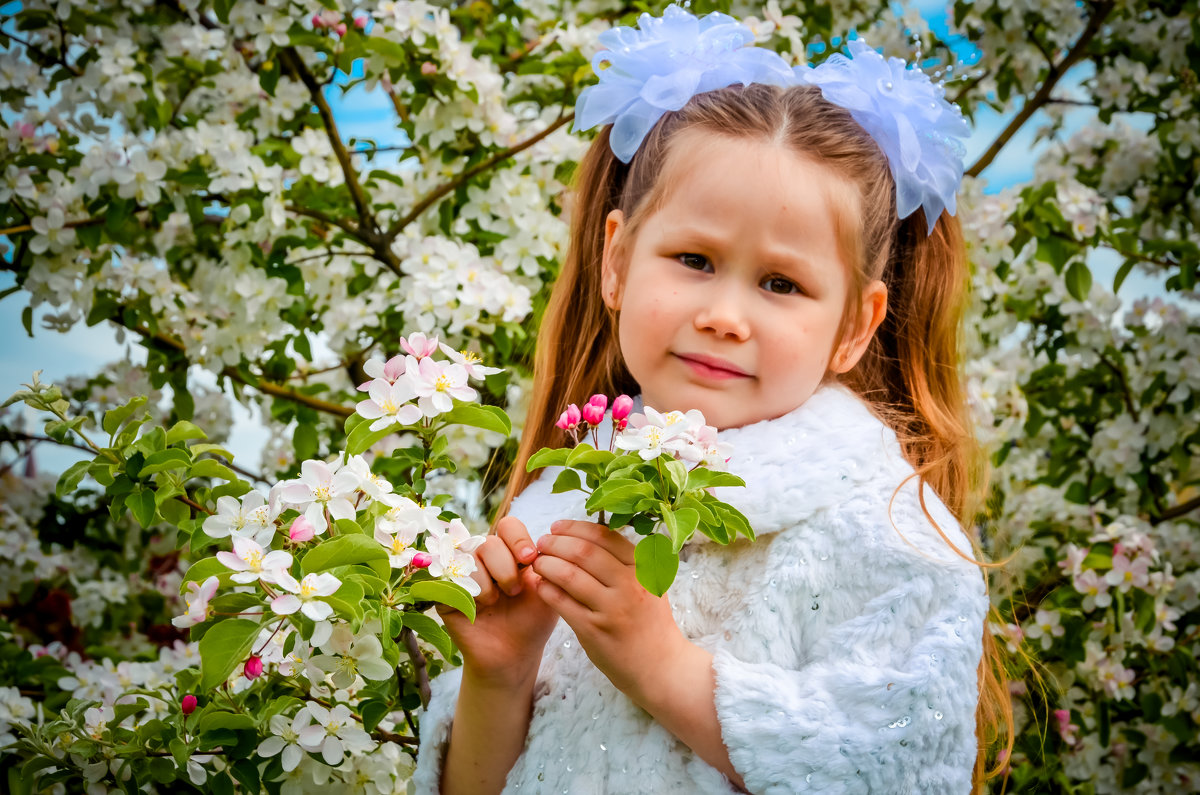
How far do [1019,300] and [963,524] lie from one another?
1626mm

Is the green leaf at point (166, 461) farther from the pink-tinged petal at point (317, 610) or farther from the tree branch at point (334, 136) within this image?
the tree branch at point (334, 136)

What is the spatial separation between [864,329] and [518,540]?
62cm

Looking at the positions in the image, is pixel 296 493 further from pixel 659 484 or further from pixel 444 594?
pixel 659 484

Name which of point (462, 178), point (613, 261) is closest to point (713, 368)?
point (613, 261)

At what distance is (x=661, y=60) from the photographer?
1506mm

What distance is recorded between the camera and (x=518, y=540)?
3.89ft

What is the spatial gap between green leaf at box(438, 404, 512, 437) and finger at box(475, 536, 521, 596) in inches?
5.9

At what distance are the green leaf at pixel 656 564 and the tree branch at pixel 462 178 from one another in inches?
64.1

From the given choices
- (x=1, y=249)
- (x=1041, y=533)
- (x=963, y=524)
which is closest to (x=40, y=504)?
(x=1, y=249)

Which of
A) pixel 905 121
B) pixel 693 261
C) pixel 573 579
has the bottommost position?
pixel 573 579

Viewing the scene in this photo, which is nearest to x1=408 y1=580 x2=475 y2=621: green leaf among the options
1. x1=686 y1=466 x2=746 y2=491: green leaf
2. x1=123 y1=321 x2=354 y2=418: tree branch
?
x1=686 y1=466 x2=746 y2=491: green leaf

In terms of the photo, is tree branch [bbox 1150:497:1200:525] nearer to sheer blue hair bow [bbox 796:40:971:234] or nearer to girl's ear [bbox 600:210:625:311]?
sheer blue hair bow [bbox 796:40:971:234]

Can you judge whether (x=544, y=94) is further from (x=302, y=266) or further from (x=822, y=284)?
(x=822, y=284)

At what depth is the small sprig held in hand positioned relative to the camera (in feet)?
2.98
